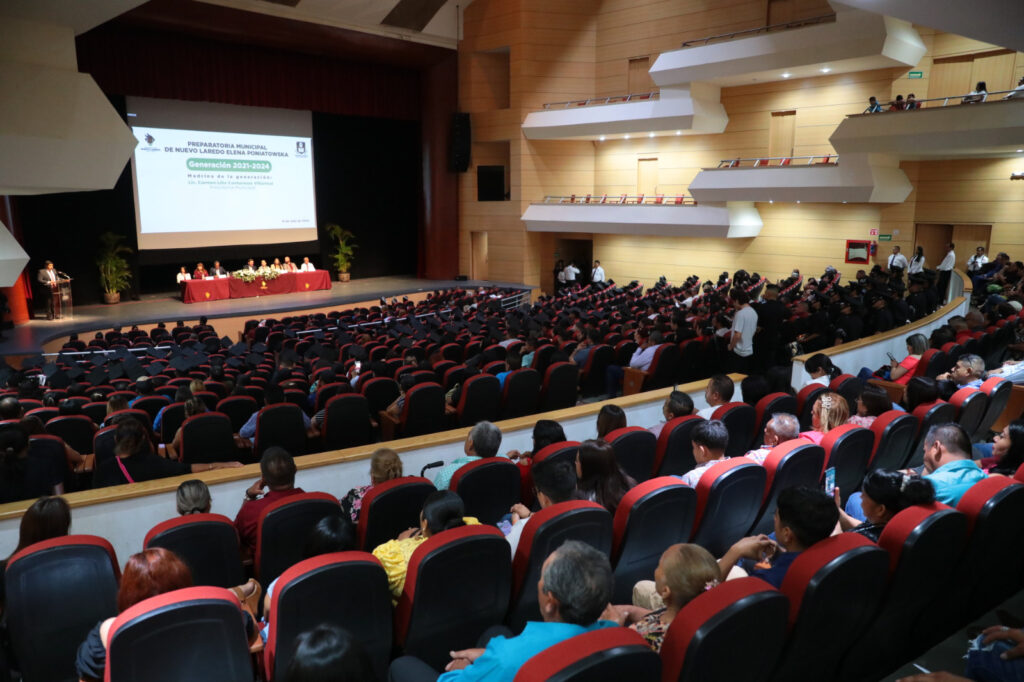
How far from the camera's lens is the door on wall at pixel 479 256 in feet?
74.6

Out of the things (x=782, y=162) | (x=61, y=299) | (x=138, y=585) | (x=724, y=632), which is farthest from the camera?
(x=782, y=162)

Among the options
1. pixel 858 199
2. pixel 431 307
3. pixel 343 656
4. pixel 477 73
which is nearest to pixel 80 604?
pixel 343 656

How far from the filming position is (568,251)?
76.7 ft

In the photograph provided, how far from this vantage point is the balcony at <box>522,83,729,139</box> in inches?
709

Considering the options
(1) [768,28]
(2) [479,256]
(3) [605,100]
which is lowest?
(2) [479,256]

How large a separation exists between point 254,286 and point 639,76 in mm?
12595

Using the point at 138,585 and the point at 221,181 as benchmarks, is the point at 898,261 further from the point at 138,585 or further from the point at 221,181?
the point at 221,181

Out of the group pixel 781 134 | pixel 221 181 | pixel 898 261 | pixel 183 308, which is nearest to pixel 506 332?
pixel 183 308

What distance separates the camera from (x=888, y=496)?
9.53 feet

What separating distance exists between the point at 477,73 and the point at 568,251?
249 inches

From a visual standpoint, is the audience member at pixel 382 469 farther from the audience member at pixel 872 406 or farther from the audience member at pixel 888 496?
the audience member at pixel 872 406

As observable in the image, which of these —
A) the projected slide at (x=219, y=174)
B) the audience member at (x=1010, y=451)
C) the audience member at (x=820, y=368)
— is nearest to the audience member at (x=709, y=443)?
the audience member at (x=1010, y=451)

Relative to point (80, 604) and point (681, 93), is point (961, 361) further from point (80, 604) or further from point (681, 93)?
point (681, 93)

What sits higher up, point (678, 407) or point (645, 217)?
point (645, 217)
